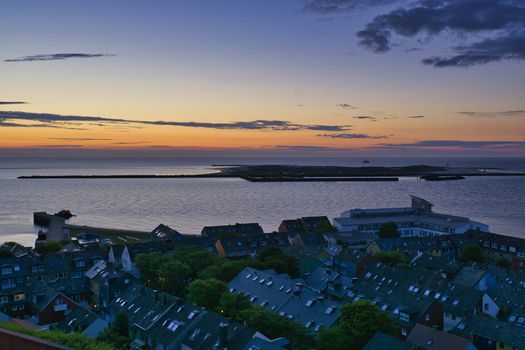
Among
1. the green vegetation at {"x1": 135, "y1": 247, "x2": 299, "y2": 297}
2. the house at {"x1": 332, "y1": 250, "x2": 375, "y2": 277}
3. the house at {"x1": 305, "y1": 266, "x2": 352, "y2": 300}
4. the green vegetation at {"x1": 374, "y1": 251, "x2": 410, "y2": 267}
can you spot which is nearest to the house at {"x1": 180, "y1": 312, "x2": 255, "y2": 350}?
the green vegetation at {"x1": 135, "y1": 247, "x2": 299, "y2": 297}

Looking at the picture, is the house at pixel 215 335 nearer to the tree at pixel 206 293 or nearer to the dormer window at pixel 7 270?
the tree at pixel 206 293

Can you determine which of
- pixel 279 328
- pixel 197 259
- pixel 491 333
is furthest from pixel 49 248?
pixel 491 333

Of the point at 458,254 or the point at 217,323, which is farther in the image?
the point at 458,254

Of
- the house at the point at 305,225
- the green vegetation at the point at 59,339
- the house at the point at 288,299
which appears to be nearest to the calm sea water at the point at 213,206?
the house at the point at 305,225

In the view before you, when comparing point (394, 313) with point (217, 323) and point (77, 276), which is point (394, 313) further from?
point (77, 276)

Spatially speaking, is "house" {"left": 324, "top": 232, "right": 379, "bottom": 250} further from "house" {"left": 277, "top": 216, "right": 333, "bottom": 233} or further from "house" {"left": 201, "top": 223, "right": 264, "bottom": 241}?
"house" {"left": 201, "top": 223, "right": 264, "bottom": 241}

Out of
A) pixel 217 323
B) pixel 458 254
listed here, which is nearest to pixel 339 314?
pixel 217 323
